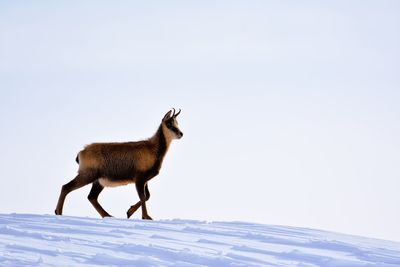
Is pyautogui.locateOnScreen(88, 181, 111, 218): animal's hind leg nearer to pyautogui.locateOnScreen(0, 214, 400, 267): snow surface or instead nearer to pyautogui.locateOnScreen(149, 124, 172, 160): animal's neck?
pyautogui.locateOnScreen(149, 124, 172, 160): animal's neck

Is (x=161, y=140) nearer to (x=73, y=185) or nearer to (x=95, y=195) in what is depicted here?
(x=95, y=195)

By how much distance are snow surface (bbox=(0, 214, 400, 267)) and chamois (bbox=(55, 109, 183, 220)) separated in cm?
157

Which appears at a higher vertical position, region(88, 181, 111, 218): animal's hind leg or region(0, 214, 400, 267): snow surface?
region(88, 181, 111, 218): animal's hind leg

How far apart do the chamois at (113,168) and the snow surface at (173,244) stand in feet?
5.14

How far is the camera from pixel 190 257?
7809 mm

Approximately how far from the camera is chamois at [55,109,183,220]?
37.8ft

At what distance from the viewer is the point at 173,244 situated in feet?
27.5

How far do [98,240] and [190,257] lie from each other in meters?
1.09

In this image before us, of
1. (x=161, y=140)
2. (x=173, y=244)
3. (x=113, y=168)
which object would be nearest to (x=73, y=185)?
(x=113, y=168)

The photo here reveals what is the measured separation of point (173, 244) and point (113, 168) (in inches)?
132

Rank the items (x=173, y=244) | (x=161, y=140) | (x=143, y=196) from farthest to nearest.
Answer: (x=161, y=140) → (x=143, y=196) → (x=173, y=244)

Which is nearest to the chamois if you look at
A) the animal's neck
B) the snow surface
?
the animal's neck

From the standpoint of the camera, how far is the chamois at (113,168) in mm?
11516

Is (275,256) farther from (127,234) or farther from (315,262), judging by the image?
(127,234)
